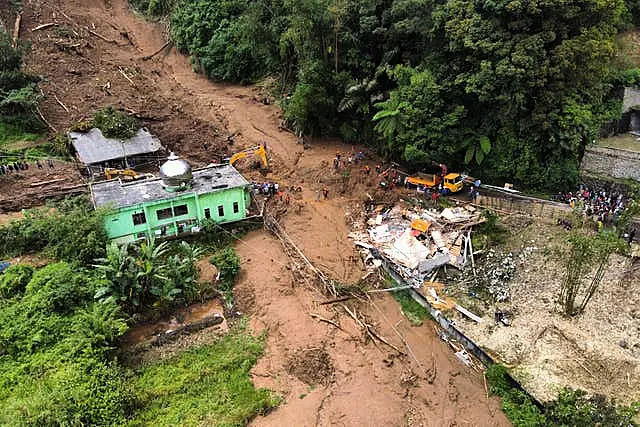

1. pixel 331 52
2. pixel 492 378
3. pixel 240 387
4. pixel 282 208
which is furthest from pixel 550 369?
pixel 331 52

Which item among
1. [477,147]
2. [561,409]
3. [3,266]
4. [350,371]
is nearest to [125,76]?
[3,266]

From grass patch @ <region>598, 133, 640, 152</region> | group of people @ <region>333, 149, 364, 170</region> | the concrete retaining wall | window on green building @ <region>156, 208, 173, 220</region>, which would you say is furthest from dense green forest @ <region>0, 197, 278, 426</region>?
grass patch @ <region>598, 133, 640, 152</region>

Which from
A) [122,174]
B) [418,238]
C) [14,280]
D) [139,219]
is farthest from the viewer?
[122,174]

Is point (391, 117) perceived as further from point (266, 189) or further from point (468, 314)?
point (468, 314)

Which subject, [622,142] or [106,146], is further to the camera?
[106,146]

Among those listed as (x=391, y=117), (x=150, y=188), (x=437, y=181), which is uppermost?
(x=391, y=117)

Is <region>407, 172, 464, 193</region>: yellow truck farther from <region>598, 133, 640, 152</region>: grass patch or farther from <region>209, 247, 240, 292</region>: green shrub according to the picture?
<region>209, 247, 240, 292</region>: green shrub

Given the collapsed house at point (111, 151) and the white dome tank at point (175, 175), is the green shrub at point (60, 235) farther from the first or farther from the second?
the collapsed house at point (111, 151)
